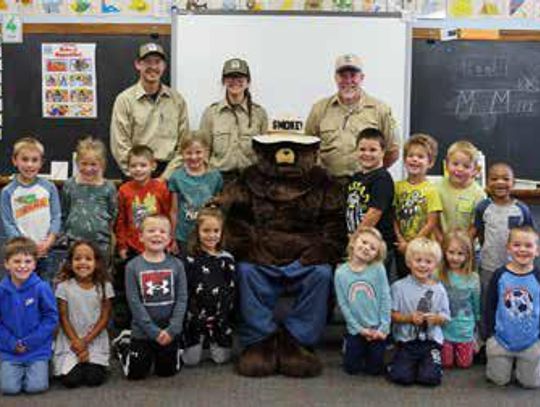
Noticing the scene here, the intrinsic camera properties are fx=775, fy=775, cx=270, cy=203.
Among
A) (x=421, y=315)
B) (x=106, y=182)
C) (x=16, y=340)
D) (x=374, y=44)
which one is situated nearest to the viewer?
(x=16, y=340)

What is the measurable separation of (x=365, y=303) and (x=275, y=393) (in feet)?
1.91

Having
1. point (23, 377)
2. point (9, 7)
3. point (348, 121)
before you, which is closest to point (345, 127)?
point (348, 121)

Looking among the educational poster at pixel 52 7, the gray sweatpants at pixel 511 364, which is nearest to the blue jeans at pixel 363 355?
the gray sweatpants at pixel 511 364

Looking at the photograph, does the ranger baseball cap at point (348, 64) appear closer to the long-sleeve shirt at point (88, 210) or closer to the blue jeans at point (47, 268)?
the long-sleeve shirt at point (88, 210)

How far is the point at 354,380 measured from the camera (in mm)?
3502

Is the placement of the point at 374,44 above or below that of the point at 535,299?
above

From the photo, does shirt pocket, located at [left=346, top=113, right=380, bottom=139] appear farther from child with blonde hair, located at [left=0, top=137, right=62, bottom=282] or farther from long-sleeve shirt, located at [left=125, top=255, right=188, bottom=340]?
child with blonde hair, located at [left=0, top=137, right=62, bottom=282]

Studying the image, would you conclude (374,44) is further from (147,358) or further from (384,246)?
(147,358)

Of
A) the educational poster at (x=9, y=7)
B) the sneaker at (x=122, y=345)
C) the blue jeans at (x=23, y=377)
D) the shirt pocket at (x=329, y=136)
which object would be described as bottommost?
the blue jeans at (x=23, y=377)

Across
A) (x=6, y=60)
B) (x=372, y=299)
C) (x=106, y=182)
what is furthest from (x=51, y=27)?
(x=372, y=299)

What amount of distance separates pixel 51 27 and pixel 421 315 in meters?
2.89

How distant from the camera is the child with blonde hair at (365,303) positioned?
3.51 m

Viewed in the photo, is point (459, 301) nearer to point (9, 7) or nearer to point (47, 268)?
point (47, 268)

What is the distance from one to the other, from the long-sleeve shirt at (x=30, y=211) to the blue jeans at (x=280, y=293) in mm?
957
